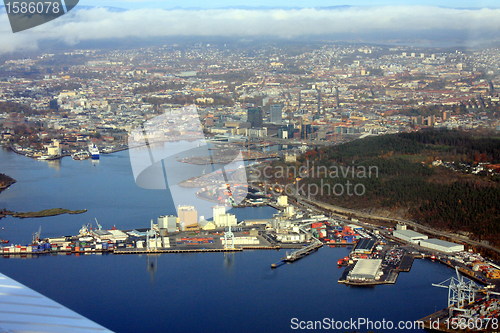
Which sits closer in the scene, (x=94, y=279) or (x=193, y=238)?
(x=94, y=279)

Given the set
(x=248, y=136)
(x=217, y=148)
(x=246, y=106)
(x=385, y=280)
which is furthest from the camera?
(x=246, y=106)

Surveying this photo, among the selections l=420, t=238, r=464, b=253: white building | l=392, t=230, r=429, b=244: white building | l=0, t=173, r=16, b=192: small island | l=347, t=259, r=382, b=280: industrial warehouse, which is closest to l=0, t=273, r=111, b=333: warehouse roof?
l=347, t=259, r=382, b=280: industrial warehouse

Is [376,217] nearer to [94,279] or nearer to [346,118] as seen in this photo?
[94,279]

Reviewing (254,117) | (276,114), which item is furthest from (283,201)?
(276,114)

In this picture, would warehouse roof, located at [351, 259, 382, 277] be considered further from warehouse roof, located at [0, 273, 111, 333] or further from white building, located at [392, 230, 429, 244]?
warehouse roof, located at [0, 273, 111, 333]

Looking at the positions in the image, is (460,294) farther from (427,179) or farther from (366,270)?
(427,179)

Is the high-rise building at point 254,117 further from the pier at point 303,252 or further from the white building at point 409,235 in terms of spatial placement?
the pier at point 303,252

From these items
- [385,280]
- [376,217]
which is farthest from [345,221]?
[385,280]

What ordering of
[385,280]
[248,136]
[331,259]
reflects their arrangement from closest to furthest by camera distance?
[385,280], [331,259], [248,136]
